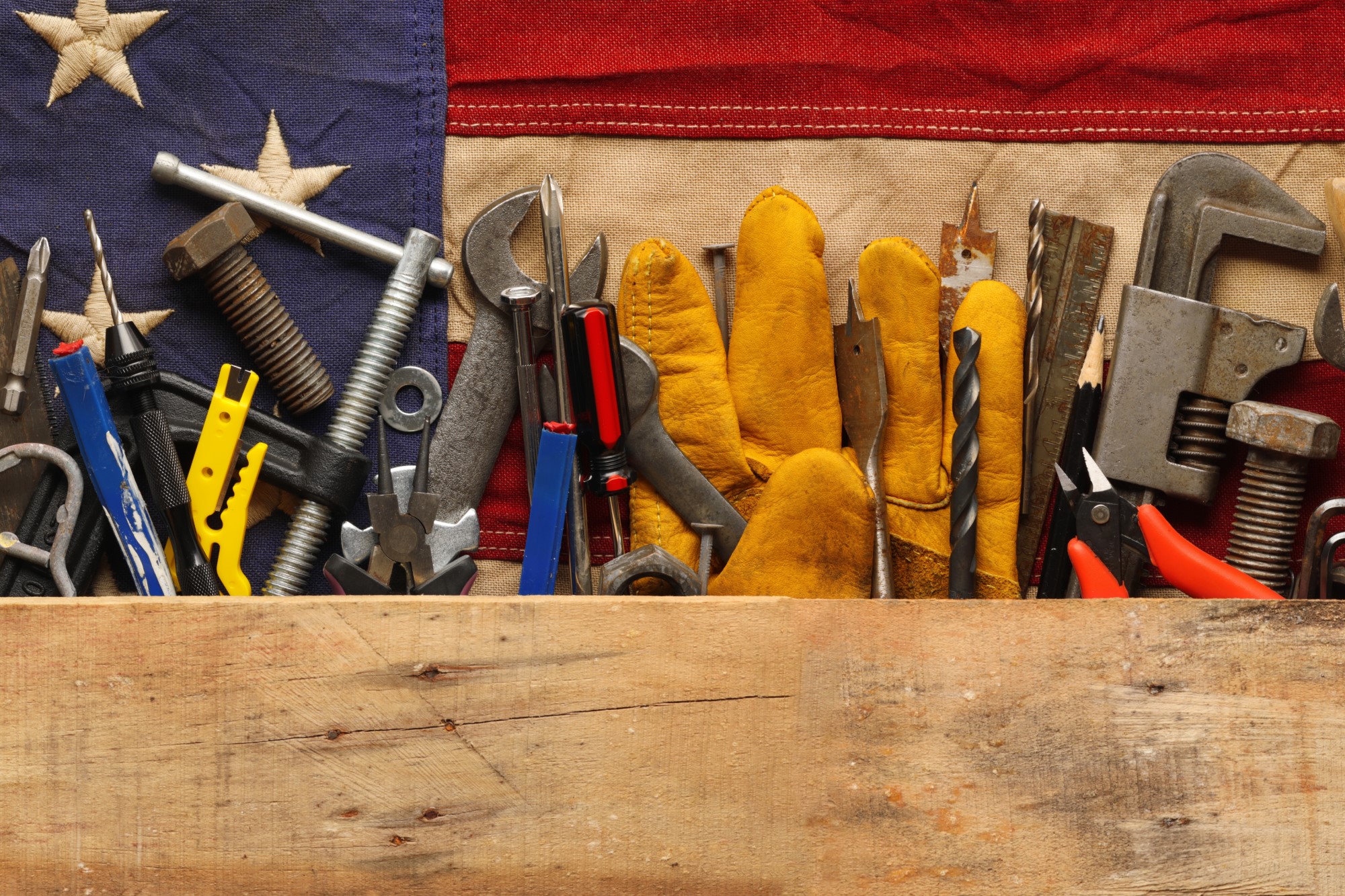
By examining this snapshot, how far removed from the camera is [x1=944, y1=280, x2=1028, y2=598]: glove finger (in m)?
0.83

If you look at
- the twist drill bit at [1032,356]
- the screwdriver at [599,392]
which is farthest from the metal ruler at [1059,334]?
the screwdriver at [599,392]

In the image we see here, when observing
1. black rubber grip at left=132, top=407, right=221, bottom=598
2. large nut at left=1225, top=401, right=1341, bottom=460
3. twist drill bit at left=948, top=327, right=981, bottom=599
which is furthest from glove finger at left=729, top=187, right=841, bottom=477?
black rubber grip at left=132, top=407, right=221, bottom=598

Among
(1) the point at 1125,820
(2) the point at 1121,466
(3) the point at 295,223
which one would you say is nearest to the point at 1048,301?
(2) the point at 1121,466

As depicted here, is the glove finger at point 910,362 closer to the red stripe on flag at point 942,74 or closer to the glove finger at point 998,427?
the glove finger at point 998,427

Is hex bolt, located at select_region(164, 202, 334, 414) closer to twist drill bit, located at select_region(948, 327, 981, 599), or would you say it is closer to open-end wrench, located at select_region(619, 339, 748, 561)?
open-end wrench, located at select_region(619, 339, 748, 561)

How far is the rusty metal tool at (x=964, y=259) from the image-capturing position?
88 cm

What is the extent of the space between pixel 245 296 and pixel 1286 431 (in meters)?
0.88

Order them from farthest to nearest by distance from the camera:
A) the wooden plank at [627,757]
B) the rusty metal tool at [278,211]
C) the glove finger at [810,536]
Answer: the rusty metal tool at [278,211], the glove finger at [810,536], the wooden plank at [627,757]

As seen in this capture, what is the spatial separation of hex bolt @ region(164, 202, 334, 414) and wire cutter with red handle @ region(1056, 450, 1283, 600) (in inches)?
25.4

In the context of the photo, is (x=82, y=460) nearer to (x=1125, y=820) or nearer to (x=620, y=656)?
(x=620, y=656)

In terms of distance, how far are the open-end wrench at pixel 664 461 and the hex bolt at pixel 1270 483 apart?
1.40 feet

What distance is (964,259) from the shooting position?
883 millimetres

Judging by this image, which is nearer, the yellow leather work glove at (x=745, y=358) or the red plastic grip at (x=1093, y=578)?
the red plastic grip at (x=1093, y=578)

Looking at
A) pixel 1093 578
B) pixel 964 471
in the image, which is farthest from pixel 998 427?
pixel 1093 578
